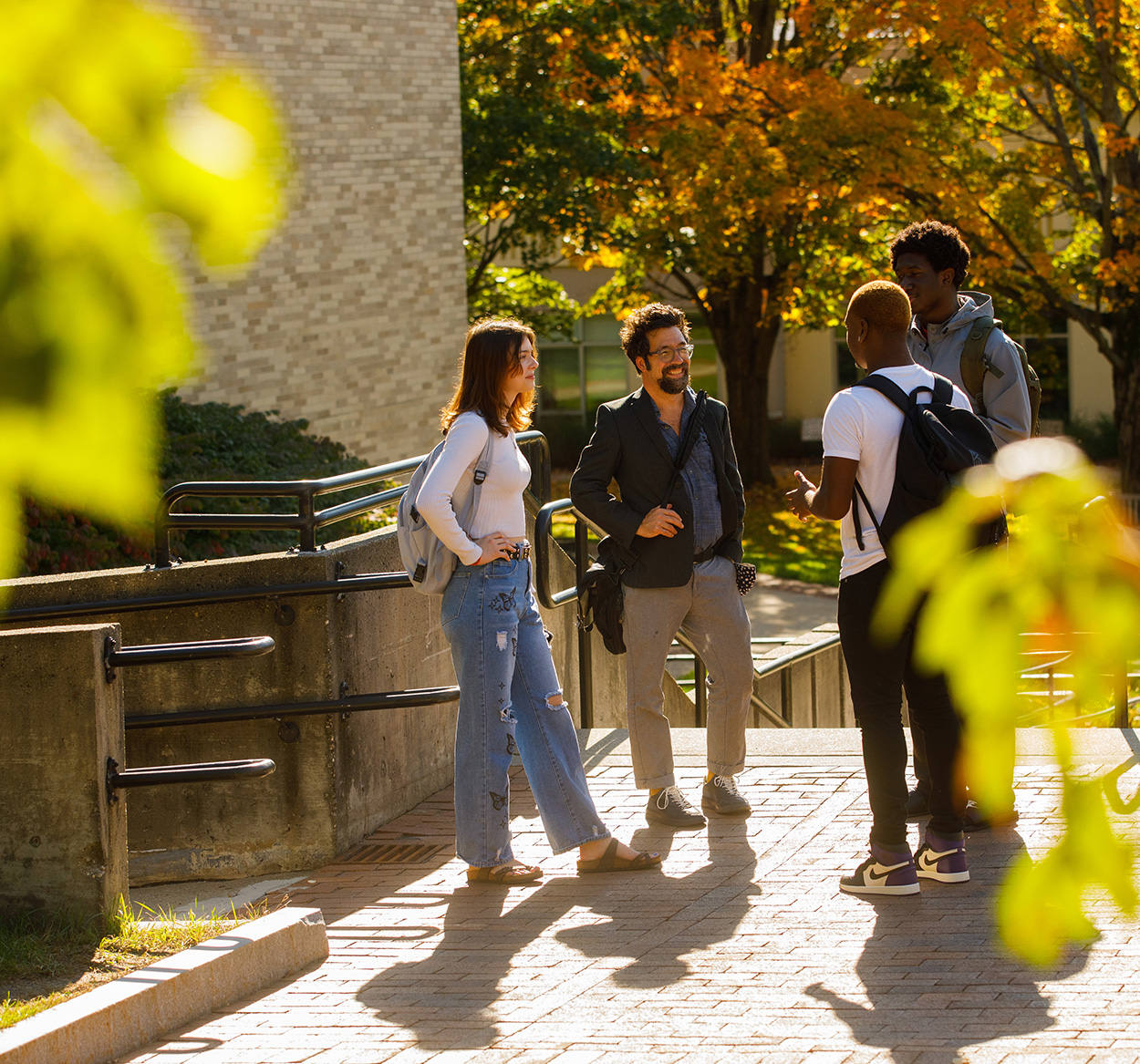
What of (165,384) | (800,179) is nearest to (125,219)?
(165,384)

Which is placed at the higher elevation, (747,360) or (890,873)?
(747,360)

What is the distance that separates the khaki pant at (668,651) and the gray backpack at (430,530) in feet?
2.95

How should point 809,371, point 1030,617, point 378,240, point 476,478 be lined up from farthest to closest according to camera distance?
1. point 809,371
2. point 378,240
3. point 476,478
4. point 1030,617

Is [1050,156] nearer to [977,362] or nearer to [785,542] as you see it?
[785,542]

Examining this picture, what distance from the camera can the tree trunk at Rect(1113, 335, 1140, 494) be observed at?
66.9 ft

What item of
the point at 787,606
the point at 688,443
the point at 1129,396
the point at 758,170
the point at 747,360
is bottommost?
the point at 787,606

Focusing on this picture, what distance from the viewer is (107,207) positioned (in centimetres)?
67

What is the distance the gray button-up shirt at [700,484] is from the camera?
595cm

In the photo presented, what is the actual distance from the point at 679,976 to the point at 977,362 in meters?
2.50

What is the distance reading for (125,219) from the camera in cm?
67

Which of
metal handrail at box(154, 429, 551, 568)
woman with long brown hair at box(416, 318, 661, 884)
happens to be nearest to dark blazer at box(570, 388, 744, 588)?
woman with long brown hair at box(416, 318, 661, 884)

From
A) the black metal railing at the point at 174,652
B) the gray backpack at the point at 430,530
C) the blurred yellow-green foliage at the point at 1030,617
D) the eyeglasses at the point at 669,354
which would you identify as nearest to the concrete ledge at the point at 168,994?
the black metal railing at the point at 174,652

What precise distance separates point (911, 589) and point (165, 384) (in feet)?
1.58

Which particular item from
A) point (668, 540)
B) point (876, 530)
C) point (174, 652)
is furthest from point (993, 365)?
point (174, 652)
